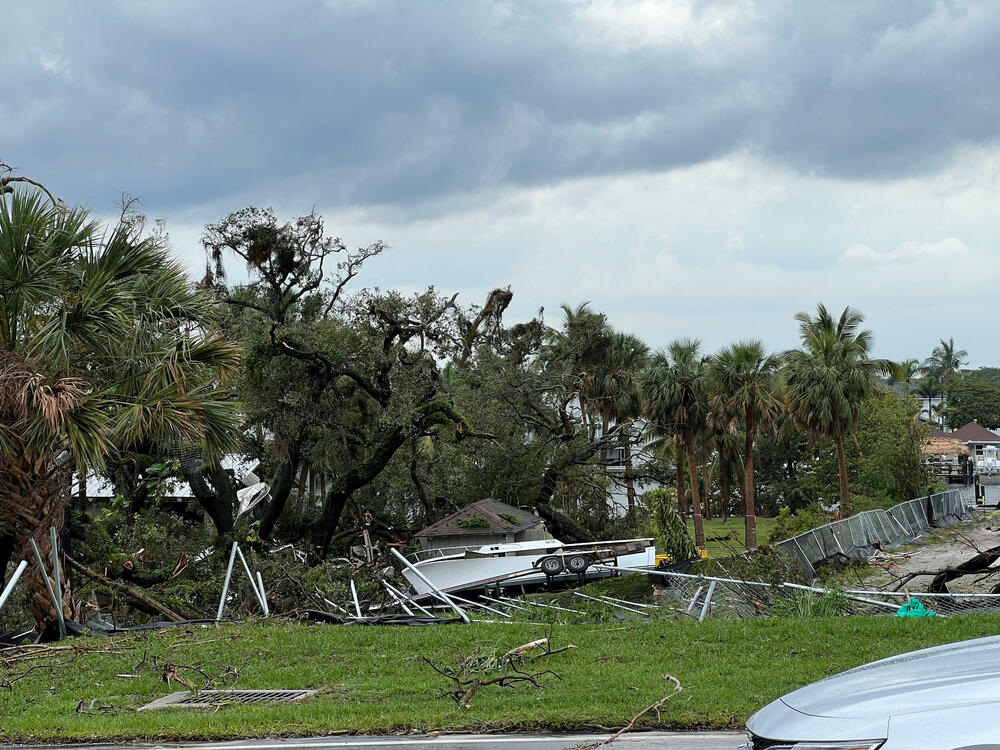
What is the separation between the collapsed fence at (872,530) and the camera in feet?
82.6

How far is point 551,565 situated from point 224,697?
12.9m

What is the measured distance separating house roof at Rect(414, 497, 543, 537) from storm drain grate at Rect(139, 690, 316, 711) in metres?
16.4

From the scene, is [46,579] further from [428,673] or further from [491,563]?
[491,563]

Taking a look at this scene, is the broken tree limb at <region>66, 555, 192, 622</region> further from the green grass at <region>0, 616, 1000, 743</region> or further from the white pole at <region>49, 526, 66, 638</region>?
the green grass at <region>0, 616, 1000, 743</region>

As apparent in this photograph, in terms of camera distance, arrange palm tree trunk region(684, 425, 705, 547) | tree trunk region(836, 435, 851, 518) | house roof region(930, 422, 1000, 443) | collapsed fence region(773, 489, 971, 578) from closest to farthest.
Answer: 1. collapsed fence region(773, 489, 971, 578)
2. tree trunk region(836, 435, 851, 518)
3. palm tree trunk region(684, 425, 705, 547)
4. house roof region(930, 422, 1000, 443)

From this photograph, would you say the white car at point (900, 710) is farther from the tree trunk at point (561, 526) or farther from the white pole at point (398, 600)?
the tree trunk at point (561, 526)

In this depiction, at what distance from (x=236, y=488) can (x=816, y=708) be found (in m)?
24.4

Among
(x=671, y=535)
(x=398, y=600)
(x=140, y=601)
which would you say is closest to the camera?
(x=398, y=600)

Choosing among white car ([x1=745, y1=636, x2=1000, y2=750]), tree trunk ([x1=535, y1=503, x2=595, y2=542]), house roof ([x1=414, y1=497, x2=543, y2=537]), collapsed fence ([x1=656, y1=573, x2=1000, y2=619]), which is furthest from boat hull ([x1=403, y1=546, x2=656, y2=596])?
white car ([x1=745, y1=636, x2=1000, y2=750])

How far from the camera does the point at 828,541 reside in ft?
88.8

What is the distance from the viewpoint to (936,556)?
101ft

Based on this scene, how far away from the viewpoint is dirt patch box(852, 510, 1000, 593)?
2166cm

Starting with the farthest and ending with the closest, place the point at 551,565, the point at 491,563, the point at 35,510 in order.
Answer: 1. the point at 491,563
2. the point at 551,565
3. the point at 35,510

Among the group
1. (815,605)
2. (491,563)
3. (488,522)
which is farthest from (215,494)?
(815,605)
